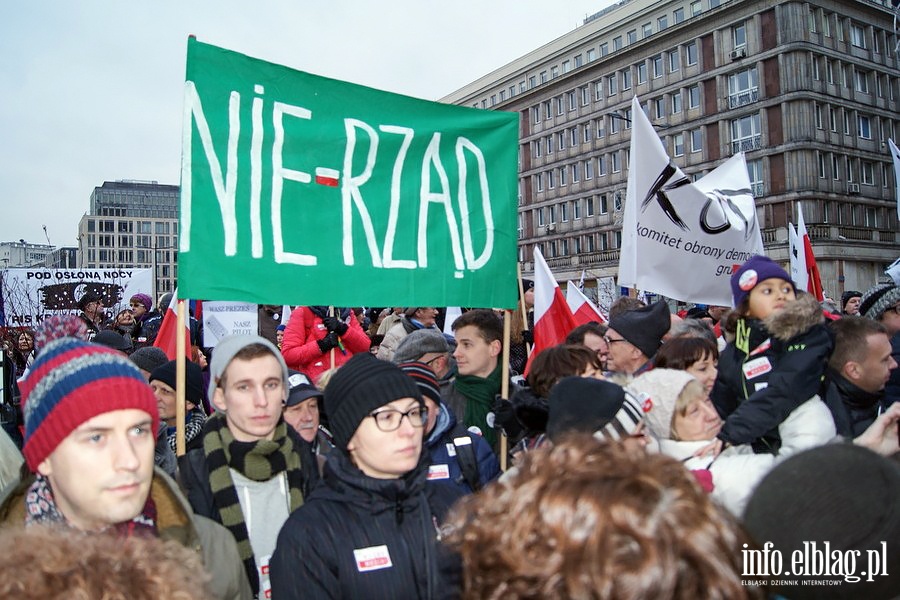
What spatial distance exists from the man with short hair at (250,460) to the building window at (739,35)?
53128mm

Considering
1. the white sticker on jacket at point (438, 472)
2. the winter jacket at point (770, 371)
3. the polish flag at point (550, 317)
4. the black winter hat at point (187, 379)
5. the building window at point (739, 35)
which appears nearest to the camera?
the winter jacket at point (770, 371)

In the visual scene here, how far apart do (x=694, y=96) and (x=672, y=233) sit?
50.9 metres

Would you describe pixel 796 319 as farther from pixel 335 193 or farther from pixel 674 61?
pixel 674 61

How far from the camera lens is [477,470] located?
342cm

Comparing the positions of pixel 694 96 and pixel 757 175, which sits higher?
pixel 694 96

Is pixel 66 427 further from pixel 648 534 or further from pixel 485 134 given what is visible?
pixel 485 134

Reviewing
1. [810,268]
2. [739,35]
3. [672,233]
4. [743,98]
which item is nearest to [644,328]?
[672,233]

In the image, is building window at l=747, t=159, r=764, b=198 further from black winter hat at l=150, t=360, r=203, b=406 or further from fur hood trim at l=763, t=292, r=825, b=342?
black winter hat at l=150, t=360, r=203, b=406

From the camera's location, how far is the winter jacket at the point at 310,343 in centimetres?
630

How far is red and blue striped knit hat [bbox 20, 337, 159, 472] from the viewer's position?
6.26 ft

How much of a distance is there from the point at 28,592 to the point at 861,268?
174 ft

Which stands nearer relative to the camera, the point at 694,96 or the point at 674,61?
the point at 694,96

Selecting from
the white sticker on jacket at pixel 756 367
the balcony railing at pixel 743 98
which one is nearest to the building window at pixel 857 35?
the balcony railing at pixel 743 98

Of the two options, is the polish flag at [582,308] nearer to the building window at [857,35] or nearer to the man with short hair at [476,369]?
the man with short hair at [476,369]
